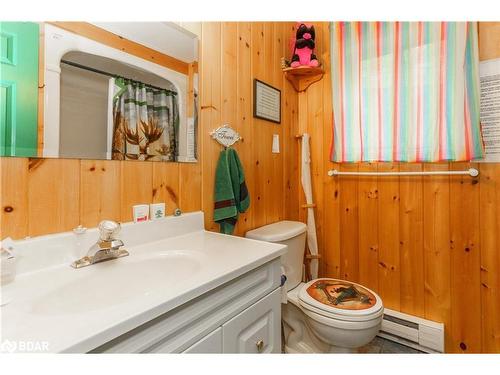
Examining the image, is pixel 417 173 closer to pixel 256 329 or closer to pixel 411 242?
pixel 411 242

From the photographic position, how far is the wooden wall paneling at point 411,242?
58.0 inches

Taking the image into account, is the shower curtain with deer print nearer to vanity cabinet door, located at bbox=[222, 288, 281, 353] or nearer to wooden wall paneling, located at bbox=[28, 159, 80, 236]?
wooden wall paneling, located at bbox=[28, 159, 80, 236]

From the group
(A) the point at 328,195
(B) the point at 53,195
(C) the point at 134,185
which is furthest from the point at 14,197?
(A) the point at 328,195

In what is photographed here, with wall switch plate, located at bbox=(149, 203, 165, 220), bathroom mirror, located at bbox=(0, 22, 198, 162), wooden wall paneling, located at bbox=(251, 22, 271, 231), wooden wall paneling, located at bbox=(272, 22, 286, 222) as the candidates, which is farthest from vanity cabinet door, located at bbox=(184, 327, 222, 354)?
wooden wall paneling, located at bbox=(272, 22, 286, 222)

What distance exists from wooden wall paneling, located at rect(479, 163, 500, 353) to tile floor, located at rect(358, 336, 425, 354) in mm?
351

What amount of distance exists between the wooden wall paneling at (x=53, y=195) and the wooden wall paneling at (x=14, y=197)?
1cm

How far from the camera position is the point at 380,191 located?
159 cm

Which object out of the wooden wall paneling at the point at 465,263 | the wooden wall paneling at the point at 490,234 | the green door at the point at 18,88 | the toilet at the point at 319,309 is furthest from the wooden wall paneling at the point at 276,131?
the green door at the point at 18,88

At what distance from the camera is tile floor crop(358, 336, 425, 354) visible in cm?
146

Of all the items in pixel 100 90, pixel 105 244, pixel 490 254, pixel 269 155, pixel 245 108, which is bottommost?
pixel 490 254

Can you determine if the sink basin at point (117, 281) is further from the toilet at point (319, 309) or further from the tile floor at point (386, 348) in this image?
the tile floor at point (386, 348)

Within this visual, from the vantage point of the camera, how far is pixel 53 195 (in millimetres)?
779

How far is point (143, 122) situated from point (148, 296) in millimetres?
687
